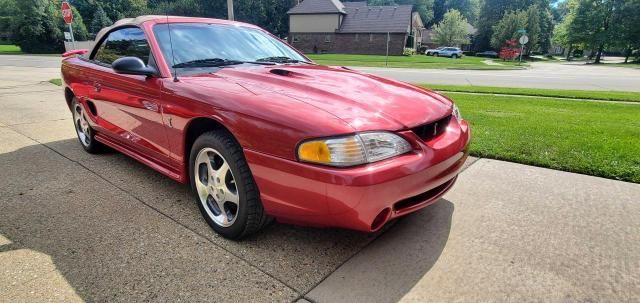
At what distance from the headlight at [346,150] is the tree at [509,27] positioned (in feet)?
167

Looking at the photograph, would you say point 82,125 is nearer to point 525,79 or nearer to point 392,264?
point 392,264

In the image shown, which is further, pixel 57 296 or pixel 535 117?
pixel 535 117

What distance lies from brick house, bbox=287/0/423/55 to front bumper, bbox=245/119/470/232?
44.8 meters

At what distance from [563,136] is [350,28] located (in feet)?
147

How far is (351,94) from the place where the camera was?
255 cm

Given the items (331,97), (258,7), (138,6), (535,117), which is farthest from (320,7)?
(331,97)

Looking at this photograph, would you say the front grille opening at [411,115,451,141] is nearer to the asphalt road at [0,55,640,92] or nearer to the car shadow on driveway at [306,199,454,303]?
the car shadow on driveway at [306,199,454,303]

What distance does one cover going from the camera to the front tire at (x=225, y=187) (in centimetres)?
241

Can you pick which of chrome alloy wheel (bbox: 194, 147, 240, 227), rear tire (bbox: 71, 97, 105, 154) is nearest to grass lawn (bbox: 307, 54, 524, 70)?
rear tire (bbox: 71, 97, 105, 154)

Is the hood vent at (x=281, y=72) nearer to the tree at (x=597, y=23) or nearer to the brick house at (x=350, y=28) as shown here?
the brick house at (x=350, y=28)

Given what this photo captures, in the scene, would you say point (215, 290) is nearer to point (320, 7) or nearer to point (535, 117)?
point (535, 117)

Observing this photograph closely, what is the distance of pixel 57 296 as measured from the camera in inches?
82.0

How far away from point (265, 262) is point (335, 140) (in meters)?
0.90

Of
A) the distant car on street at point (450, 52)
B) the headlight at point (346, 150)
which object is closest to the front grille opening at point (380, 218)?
the headlight at point (346, 150)
